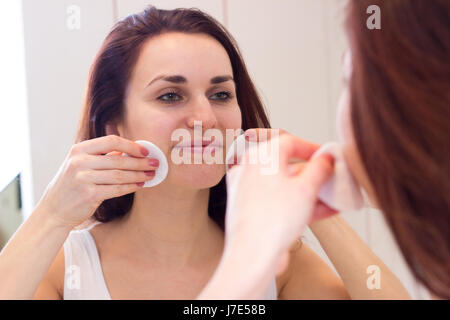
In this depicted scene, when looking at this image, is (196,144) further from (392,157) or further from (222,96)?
(392,157)

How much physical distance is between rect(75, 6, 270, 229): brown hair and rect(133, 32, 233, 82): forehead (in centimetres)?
Answer: 2

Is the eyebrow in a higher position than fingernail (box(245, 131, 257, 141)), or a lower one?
higher

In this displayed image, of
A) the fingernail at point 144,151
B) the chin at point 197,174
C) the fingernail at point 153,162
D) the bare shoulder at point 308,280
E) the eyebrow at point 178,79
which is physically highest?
the eyebrow at point 178,79

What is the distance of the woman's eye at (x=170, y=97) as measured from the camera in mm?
779

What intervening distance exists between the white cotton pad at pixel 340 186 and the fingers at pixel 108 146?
1.10ft

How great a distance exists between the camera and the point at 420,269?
17.0 inches

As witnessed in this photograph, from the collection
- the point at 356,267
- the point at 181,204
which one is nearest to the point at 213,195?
the point at 181,204

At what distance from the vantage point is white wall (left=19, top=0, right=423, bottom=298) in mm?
980

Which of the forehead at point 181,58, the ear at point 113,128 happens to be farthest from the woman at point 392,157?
the ear at point 113,128

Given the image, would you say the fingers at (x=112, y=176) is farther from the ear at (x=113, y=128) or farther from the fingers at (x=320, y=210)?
the fingers at (x=320, y=210)

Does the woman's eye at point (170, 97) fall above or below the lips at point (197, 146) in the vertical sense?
above

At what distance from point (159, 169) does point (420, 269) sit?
1.37ft
